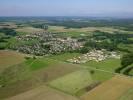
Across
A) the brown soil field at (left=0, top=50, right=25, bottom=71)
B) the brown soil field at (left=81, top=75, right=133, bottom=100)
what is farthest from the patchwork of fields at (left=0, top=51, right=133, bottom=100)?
the brown soil field at (left=0, top=50, right=25, bottom=71)

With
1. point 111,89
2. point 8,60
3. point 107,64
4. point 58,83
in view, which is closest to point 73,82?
point 58,83

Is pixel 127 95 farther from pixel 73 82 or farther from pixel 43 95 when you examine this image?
pixel 43 95

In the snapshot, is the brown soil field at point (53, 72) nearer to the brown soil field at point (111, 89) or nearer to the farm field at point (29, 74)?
the farm field at point (29, 74)

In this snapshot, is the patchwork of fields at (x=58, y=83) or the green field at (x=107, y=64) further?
the green field at (x=107, y=64)

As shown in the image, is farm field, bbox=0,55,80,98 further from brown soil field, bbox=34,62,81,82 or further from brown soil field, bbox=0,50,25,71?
brown soil field, bbox=0,50,25,71

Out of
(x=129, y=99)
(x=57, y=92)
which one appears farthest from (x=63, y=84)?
(x=129, y=99)

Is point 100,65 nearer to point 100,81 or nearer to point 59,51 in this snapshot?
point 100,81

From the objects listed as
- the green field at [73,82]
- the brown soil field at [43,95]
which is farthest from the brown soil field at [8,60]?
the brown soil field at [43,95]
